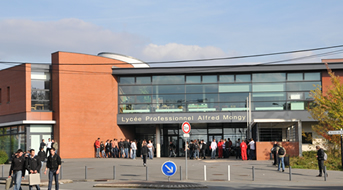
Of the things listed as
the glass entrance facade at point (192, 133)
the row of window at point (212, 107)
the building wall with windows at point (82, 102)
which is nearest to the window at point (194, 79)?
the row of window at point (212, 107)

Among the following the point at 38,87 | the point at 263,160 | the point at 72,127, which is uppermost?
the point at 38,87

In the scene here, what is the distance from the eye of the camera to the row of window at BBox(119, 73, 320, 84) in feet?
126

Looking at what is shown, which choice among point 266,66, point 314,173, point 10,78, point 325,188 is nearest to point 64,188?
point 325,188

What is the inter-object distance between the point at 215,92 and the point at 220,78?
4.51 feet

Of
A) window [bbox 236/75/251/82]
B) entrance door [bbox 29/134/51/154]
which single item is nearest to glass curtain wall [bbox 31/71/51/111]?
entrance door [bbox 29/134/51/154]

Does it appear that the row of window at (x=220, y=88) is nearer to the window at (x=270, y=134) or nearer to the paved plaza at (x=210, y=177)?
the window at (x=270, y=134)

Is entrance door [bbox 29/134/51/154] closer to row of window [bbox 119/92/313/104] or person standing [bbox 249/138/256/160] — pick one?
row of window [bbox 119/92/313/104]

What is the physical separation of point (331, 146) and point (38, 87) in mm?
23166

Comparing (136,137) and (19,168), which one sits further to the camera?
(136,137)

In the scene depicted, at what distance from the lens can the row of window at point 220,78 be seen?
3838 centimetres

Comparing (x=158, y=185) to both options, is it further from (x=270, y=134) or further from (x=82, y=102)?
(x=270, y=134)

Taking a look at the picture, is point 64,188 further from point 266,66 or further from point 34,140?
point 266,66

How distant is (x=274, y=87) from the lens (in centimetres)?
3838

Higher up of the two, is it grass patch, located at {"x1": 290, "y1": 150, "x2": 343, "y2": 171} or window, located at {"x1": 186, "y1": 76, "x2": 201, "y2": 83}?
window, located at {"x1": 186, "y1": 76, "x2": 201, "y2": 83}
